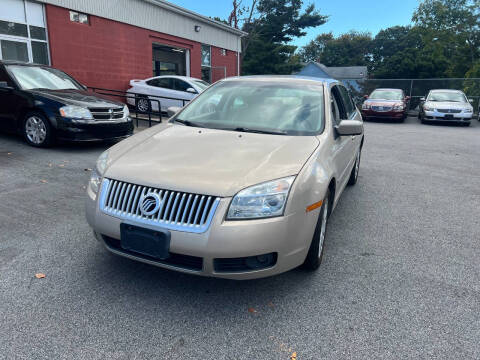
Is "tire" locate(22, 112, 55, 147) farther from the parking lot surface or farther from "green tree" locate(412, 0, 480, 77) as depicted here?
"green tree" locate(412, 0, 480, 77)

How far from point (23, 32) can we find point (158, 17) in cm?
605

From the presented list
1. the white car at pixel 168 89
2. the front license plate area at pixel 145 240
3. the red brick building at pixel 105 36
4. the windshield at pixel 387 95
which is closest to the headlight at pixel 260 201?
the front license plate area at pixel 145 240

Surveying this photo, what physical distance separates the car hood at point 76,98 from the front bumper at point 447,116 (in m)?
12.8

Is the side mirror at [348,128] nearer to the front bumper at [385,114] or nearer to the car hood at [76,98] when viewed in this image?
the car hood at [76,98]

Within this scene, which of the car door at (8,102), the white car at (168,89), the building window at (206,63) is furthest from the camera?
the building window at (206,63)

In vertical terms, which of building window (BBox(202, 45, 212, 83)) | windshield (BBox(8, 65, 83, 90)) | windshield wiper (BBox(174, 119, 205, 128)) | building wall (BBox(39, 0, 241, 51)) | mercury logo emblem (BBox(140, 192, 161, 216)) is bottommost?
mercury logo emblem (BBox(140, 192, 161, 216))

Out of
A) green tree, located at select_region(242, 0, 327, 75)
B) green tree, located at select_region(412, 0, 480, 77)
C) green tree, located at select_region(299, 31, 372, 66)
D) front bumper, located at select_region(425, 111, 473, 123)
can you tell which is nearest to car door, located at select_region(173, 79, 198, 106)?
front bumper, located at select_region(425, 111, 473, 123)

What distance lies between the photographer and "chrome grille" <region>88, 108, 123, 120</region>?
6.70 m

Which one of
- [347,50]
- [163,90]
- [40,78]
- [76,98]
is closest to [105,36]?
[163,90]

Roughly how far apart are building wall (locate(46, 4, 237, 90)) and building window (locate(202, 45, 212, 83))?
9.42 feet

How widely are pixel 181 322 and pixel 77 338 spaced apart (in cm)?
61

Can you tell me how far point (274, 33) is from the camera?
36.0 m

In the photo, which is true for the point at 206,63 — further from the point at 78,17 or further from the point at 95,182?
the point at 95,182

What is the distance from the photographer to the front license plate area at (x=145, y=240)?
7.34 ft
